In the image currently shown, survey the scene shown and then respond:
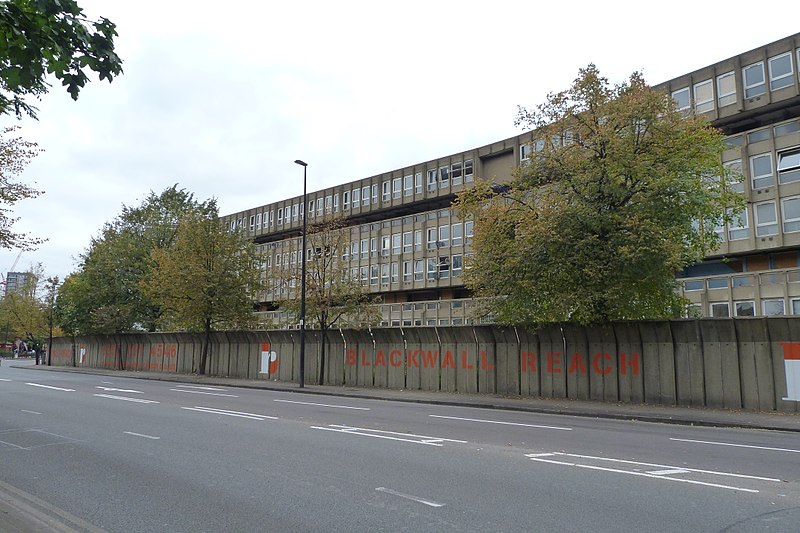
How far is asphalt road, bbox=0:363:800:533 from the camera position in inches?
235

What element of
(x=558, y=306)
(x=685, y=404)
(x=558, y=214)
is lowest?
(x=685, y=404)

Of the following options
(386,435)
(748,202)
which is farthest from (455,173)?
(386,435)

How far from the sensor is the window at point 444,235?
194 ft

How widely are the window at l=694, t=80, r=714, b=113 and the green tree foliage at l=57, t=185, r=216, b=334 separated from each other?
34.1m

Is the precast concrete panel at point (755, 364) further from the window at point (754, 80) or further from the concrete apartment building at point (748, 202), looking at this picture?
the window at point (754, 80)

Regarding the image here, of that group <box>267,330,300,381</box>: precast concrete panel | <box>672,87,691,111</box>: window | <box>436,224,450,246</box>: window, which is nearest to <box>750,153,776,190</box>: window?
<box>672,87,691,111</box>: window

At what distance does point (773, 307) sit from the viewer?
3703 centimetres

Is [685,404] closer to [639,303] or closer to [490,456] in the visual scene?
[639,303]

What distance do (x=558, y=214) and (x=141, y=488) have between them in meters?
15.6

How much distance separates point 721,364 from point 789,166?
25919mm

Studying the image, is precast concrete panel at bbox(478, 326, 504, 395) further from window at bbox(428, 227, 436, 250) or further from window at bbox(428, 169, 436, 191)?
window at bbox(428, 169, 436, 191)

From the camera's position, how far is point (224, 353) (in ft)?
123

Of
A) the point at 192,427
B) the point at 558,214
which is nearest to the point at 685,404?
the point at 558,214

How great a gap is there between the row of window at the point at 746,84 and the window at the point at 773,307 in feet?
40.2
